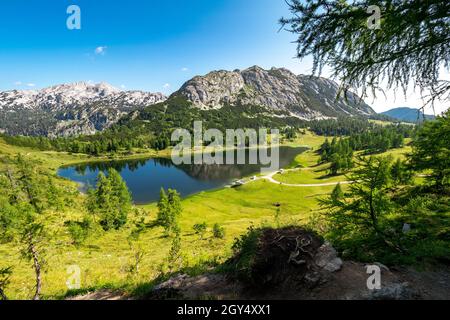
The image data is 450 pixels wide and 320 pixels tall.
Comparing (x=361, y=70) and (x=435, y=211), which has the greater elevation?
(x=361, y=70)

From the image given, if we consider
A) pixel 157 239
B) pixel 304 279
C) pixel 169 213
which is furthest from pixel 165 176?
pixel 304 279

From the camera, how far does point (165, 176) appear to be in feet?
432

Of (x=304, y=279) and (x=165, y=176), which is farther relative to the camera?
(x=165, y=176)

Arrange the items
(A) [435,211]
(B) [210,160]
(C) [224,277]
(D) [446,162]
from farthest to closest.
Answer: (B) [210,160]
(D) [446,162]
(A) [435,211]
(C) [224,277]

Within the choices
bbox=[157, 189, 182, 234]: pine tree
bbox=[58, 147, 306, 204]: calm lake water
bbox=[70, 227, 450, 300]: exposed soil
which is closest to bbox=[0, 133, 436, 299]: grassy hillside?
bbox=[157, 189, 182, 234]: pine tree

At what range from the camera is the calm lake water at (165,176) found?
103125mm

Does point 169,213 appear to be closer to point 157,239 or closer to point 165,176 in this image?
point 157,239

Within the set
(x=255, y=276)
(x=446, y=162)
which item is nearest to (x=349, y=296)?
(x=255, y=276)

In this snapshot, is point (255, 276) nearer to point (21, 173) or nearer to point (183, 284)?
point (183, 284)

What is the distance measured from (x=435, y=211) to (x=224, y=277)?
54.3ft

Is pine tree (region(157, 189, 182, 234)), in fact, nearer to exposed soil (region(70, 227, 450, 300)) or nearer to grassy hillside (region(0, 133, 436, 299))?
grassy hillside (region(0, 133, 436, 299))

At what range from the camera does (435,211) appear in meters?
17.7

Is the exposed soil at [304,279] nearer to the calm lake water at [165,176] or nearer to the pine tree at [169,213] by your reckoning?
the pine tree at [169,213]
